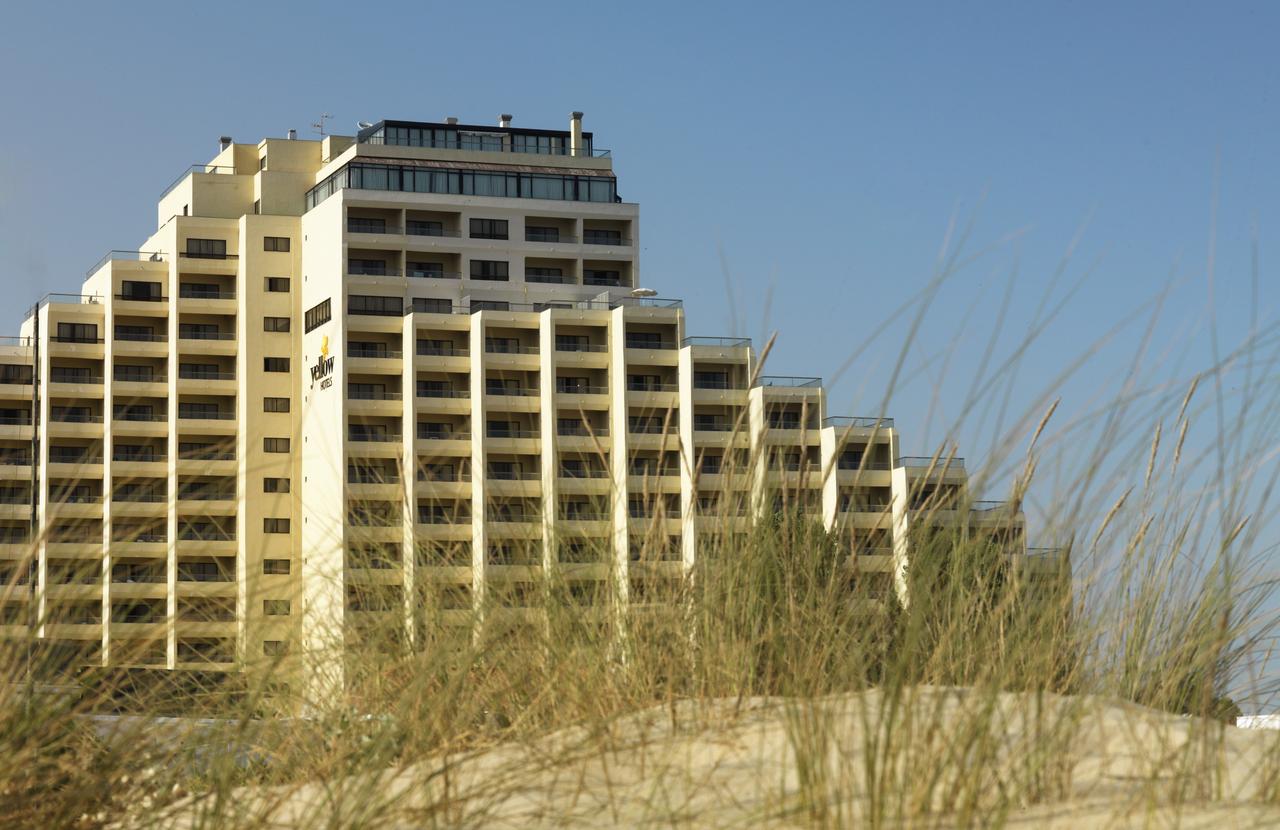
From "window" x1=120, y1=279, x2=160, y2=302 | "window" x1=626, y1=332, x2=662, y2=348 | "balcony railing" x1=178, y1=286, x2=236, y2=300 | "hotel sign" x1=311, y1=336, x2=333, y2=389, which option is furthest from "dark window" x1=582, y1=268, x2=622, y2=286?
"window" x1=120, y1=279, x2=160, y2=302

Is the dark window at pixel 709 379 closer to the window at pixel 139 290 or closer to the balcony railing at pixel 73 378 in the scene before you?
the window at pixel 139 290

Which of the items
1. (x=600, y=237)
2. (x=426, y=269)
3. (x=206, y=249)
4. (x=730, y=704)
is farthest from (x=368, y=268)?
(x=730, y=704)

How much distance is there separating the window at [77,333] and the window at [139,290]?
108 inches

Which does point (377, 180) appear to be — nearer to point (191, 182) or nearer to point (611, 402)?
point (191, 182)

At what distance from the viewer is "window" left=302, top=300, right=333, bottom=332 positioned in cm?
8131

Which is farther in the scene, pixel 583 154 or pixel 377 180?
pixel 583 154

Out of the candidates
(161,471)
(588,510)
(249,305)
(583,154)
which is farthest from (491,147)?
(588,510)

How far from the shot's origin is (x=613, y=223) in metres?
86.8

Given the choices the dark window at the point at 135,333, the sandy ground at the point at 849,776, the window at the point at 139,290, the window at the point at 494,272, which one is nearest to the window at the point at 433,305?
the window at the point at 494,272

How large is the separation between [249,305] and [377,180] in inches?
351

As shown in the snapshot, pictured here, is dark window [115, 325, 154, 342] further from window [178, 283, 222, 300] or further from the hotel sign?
the hotel sign

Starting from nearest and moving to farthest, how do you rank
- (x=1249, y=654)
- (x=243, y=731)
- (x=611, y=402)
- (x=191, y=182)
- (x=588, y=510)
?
(x=243, y=731), (x=1249, y=654), (x=588, y=510), (x=611, y=402), (x=191, y=182)

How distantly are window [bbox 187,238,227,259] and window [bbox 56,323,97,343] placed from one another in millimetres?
6569

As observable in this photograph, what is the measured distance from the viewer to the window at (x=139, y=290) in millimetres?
84188
